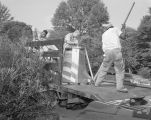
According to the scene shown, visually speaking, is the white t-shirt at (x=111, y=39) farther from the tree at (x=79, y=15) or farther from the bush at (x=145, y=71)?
the tree at (x=79, y=15)

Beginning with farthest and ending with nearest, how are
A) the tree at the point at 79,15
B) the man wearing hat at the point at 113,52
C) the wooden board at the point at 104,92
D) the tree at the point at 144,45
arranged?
the tree at the point at 79,15 < the tree at the point at 144,45 < the man wearing hat at the point at 113,52 < the wooden board at the point at 104,92

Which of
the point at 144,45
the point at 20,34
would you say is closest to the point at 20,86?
the point at 20,34

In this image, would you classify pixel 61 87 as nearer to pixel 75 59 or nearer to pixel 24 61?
pixel 75 59

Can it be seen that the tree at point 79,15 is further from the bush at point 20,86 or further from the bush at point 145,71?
the bush at point 20,86

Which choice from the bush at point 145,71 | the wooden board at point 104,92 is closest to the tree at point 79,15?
the bush at point 145,71

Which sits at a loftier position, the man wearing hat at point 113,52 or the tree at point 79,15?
the tree at point 79,15

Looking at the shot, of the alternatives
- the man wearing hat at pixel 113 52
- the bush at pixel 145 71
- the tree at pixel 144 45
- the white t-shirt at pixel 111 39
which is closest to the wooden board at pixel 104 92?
the man wearing hat at pixel 113 52

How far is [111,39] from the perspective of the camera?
25.1 ft

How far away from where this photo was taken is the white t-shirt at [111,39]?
7621 millimetres

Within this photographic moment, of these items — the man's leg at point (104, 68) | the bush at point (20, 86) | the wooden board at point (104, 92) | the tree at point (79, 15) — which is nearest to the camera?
the bush at point (20, 86)

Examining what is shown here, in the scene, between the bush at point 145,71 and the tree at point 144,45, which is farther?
the tree at point 144,45

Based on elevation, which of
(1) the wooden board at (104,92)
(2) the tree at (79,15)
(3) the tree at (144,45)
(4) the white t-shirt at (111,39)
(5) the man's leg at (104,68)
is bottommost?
(1) the wooden board at (104,92)

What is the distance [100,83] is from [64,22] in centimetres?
3972

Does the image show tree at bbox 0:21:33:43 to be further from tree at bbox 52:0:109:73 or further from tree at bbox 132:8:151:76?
tree at bbox 52:0:109:73
